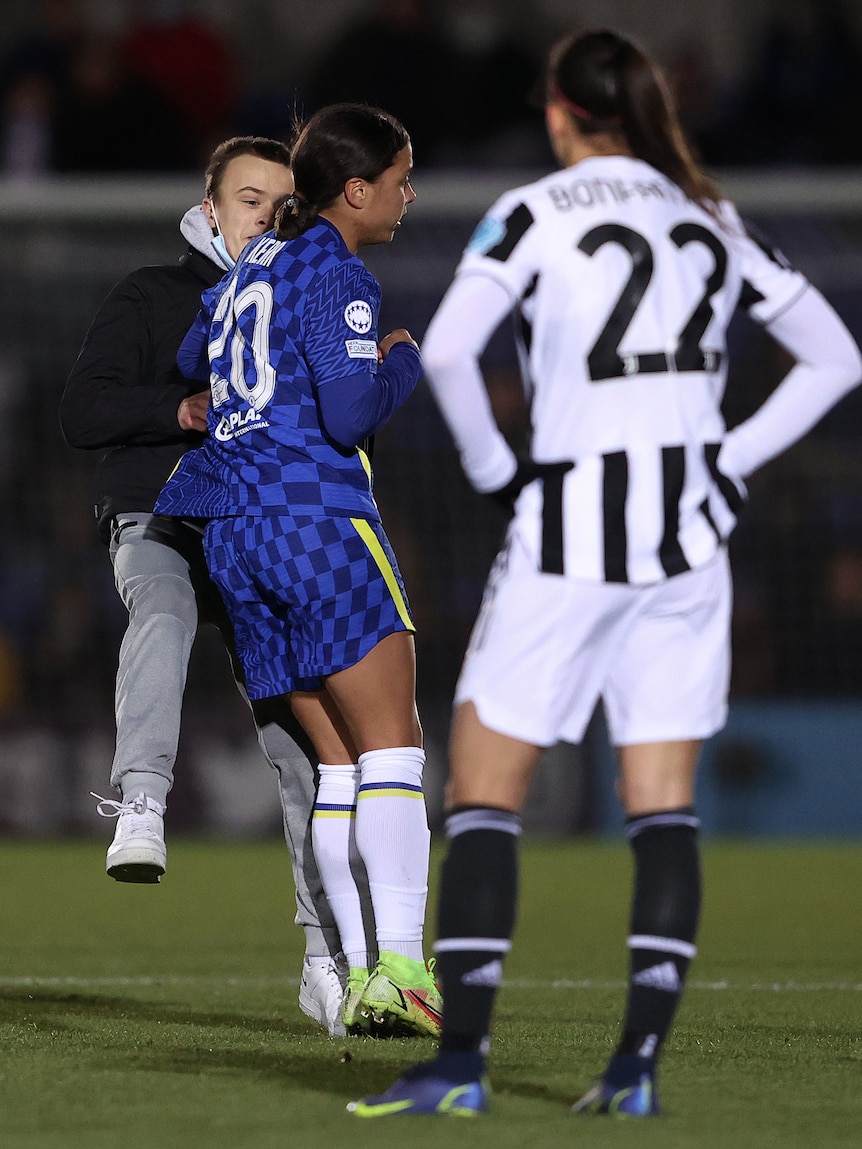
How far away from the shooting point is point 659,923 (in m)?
3.00

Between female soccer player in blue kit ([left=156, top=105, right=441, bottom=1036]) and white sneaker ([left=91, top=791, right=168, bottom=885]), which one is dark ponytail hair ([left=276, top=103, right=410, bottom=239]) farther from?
white sneaker ([left=91, top=791, right=168, bottom=885])

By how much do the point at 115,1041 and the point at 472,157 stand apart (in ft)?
33.9

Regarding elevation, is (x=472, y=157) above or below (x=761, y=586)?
above

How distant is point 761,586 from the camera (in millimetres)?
11523

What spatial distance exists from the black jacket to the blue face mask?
10 centimetres

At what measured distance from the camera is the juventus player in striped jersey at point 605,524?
2.98 meters

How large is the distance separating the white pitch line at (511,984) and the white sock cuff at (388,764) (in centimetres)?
133

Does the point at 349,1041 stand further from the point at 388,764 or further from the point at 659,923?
the point at 659,923

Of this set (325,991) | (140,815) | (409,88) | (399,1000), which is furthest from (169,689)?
(409,88)

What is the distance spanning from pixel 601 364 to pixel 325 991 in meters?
1.84

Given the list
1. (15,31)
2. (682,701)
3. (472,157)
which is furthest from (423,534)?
(682,701)

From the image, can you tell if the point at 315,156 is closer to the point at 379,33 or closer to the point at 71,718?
the point at 71,718

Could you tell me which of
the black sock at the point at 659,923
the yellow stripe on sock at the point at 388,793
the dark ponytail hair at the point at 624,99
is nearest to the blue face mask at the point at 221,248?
the yellow stripe on sock at the point at 388,793

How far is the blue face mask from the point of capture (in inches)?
181
